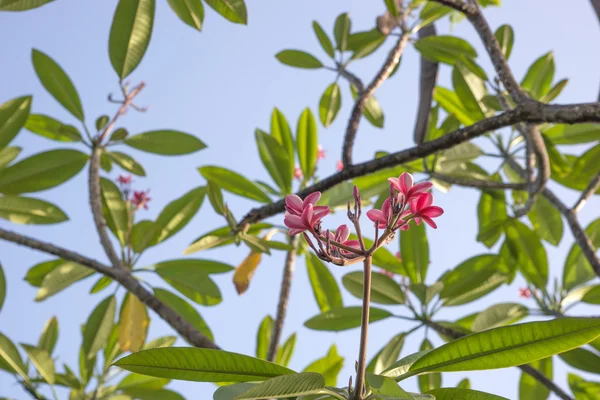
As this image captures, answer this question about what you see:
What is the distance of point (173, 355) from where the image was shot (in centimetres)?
87

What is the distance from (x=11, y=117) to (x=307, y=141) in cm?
117

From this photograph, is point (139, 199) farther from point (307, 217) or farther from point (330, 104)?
point (307, 217)

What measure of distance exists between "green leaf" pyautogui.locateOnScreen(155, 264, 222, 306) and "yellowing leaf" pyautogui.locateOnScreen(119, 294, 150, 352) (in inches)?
5.4

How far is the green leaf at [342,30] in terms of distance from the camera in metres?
2.58

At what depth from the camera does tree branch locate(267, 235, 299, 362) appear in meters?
1.98

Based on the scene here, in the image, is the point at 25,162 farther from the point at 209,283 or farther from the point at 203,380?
the point at 203,380

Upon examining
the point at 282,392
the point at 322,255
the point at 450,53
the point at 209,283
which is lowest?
the point at 282,392

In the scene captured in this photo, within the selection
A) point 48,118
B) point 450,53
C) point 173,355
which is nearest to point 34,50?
point 48,118

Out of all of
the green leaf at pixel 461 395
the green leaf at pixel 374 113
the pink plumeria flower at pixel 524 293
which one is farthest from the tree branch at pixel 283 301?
the pink plumeria flower at pixel 524 293

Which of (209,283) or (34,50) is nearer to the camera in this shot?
(209,283)

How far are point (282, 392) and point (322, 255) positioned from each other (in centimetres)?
19

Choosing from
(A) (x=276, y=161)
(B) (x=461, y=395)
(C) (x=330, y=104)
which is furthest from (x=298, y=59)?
(B) (x=461, y=395)

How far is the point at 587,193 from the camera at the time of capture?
1867mm

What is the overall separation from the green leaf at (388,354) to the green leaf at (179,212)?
0.84 meters
